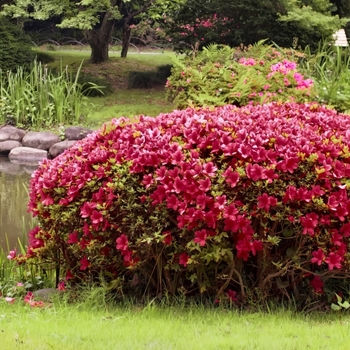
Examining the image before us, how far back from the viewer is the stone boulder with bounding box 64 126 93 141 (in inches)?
534

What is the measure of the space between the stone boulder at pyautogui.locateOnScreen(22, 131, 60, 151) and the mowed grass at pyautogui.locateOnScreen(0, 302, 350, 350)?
30.4 ft

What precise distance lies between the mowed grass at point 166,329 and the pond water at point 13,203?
220 centimetres

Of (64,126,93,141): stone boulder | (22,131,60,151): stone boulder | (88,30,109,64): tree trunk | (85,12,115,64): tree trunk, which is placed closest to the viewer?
(22,131,60,151): stone boulder

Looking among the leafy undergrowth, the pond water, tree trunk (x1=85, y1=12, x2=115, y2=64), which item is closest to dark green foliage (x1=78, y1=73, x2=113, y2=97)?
the leafy undergrowth

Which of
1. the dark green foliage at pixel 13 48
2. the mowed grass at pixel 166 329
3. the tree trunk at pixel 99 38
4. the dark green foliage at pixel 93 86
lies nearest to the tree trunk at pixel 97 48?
the tree trunk at pixel 99 38

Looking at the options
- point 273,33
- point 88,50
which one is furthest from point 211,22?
point 88,50

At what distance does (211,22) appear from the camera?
18.0m

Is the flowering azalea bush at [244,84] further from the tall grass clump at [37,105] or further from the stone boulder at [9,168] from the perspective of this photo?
the tall grass clump at [37,105]

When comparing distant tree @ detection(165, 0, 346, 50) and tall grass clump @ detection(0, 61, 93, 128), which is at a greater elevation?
distant tree @ detection(165, 0, 346, 50)

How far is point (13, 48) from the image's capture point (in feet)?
60.5

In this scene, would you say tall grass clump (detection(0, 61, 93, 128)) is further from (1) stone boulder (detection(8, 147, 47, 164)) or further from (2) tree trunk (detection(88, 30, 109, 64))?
(2) tree trunk (detection(88, 30, 109, 64))

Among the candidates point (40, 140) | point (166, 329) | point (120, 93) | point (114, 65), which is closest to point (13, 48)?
point (120, 93)

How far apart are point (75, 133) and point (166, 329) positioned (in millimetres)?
10290

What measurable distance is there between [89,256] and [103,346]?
3.97ft
